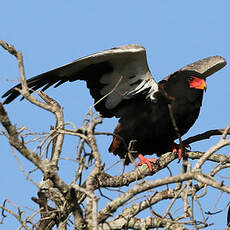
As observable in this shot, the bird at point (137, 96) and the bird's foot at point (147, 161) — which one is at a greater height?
the bird at point (137, 96)

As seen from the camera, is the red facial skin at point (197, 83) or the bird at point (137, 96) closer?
the bird at point (137, 96)

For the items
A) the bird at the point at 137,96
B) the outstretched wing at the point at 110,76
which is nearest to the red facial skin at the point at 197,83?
the bird at the point at 137,96

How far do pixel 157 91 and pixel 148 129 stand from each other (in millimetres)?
540

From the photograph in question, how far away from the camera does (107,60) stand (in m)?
5.88

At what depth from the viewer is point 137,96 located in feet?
21.0

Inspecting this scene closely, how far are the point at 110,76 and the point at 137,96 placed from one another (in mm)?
490

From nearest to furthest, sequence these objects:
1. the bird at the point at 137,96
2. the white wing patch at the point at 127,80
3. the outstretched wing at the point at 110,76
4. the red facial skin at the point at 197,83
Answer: the outstretched wing at the point at 110,76 → the bird at the point at 137,96 → the white wing patch at the point at 127,80 → the red facial skin at the point at 197,83

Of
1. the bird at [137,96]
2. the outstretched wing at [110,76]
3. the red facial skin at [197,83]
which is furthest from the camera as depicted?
the red facial skin at [197,83]

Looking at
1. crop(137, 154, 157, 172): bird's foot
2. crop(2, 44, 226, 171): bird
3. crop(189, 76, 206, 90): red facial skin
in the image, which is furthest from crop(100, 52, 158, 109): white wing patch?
crop(137, 154, 157, 172): bird's foot

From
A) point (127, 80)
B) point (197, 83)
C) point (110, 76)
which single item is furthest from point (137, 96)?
point (197, 83)

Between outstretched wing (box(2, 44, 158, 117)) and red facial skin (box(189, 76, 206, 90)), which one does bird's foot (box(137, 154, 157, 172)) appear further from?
red facial skin (box(189, 76, 206, 90))

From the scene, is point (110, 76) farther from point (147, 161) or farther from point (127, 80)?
point (147, 161)

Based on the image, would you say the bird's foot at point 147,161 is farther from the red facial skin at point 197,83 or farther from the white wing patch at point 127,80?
the red facial skin at point 197,83

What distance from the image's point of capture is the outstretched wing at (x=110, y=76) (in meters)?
5.69
